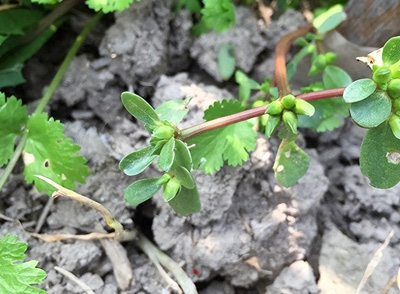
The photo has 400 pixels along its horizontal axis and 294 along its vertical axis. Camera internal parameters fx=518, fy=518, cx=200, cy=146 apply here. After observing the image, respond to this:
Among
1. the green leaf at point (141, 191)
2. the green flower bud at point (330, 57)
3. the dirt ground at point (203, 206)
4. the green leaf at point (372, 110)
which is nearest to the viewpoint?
the green leaf at point (372, 110)

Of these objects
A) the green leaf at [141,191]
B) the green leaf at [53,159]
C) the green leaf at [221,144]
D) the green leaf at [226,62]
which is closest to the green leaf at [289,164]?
the green leaf at [221,144]

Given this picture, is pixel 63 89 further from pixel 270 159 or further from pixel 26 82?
pixel 270 159

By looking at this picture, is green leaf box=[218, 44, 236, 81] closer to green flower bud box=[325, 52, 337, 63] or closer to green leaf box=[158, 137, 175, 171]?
green flower bud box=[325, 52, 337, 63]

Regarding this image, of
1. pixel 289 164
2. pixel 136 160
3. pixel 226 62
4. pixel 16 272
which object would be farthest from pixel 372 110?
pixel 16 272

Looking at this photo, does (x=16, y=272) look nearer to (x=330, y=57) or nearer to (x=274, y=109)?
(x=274, y=109)

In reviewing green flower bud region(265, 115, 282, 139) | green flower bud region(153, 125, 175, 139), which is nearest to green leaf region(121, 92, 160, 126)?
green flower bud region(153, 125, 175, 139)

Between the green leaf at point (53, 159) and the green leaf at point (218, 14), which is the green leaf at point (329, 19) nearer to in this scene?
the green leaf at point (218, 14)

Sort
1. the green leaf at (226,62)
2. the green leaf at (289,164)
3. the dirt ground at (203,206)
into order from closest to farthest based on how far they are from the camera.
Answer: the green leaf at (289,164) → the dirt ground at (203,206) → the green leaf at (226,62)

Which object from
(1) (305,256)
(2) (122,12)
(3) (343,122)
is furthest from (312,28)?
(1) (305,256)
